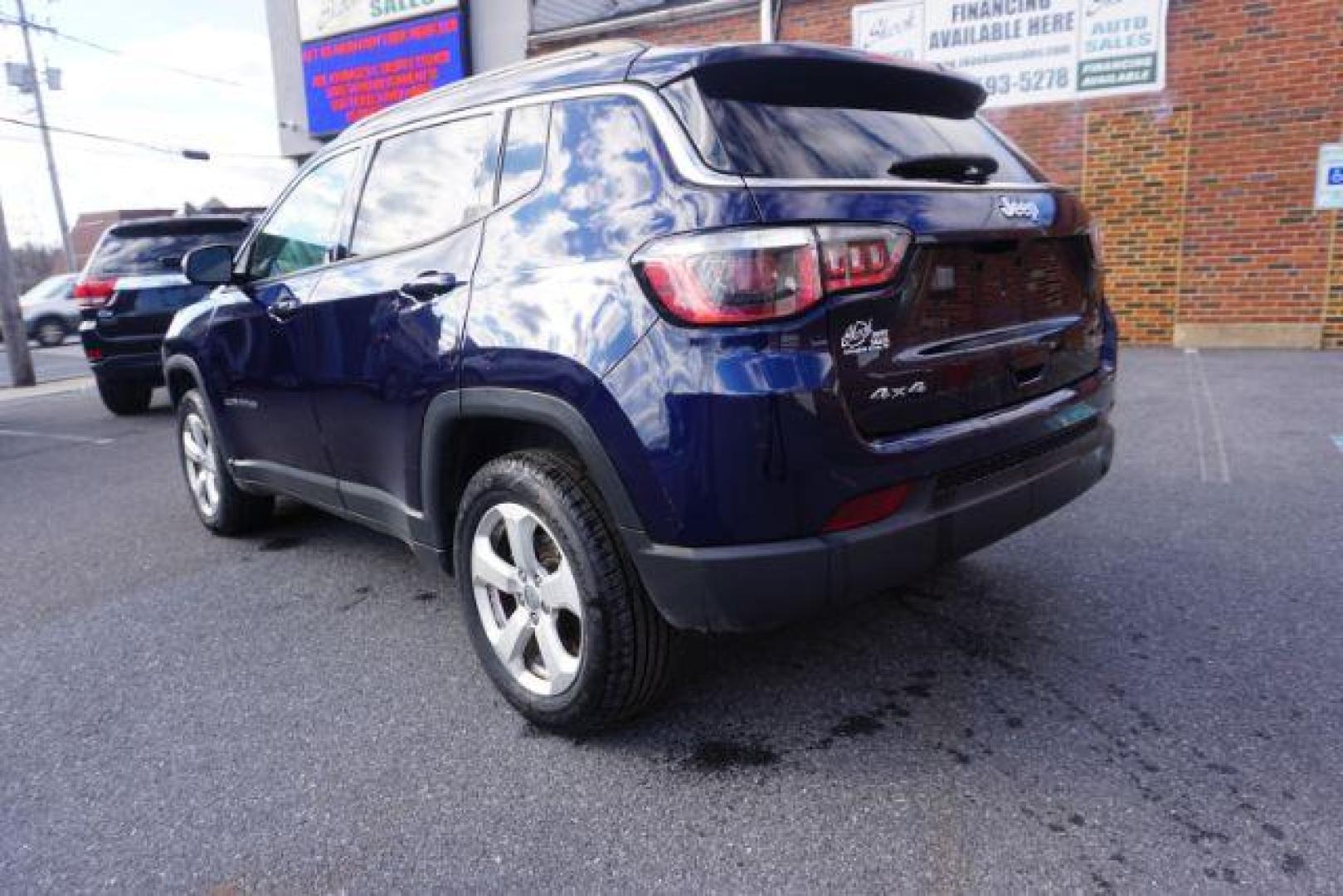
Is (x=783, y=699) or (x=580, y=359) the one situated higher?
(x=580, y=359)

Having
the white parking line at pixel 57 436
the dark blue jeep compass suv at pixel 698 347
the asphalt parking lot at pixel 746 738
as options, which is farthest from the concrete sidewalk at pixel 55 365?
the dark blue jeep compass suv at pixel 698 347

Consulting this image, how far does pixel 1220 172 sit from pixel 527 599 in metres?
9.33

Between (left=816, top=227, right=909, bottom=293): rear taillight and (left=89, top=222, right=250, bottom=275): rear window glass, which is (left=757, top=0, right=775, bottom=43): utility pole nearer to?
(left=89, top=222, right=250, bottom=275): rear window glass

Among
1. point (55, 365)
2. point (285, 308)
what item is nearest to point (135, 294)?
point (285, 308)

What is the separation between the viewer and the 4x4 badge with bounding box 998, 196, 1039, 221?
254 cm

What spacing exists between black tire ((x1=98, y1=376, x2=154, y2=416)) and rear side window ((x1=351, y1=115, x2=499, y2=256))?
705 cm

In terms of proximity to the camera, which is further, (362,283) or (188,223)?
(188,223)

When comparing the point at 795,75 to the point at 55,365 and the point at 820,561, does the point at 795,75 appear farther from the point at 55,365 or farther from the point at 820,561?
the point at 55,365

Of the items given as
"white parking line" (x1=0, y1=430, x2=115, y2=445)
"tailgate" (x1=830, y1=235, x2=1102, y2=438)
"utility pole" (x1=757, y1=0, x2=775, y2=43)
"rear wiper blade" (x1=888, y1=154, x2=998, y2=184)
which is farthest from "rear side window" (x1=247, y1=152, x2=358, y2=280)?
"utility pole" (x1=757, y1=0, x2=775, y2=43)

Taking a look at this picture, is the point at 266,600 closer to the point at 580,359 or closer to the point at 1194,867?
the point at 580,359

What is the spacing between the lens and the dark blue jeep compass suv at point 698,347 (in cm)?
212

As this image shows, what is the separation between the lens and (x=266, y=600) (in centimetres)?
387

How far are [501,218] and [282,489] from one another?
6.54 feet

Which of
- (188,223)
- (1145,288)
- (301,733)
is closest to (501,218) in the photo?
(301,733)
